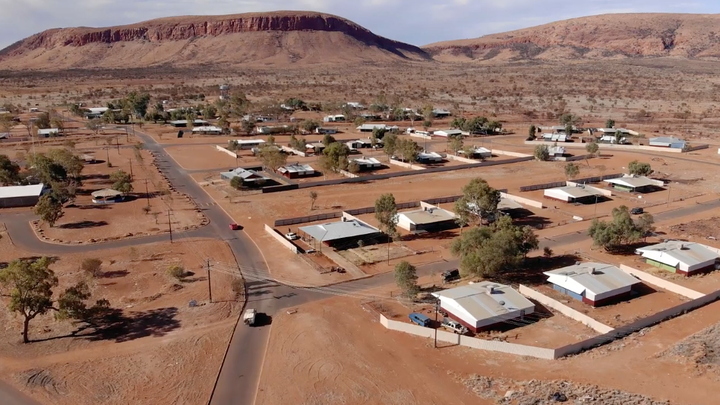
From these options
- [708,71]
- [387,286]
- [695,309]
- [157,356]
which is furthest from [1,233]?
[708,71]

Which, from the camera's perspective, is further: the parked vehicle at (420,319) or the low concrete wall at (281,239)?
the low concrete wall at (281,239)

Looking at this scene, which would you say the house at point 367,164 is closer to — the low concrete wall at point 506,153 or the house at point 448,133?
the low concrete wall at point 506,153

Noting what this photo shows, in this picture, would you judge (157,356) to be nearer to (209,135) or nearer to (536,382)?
(536,382)

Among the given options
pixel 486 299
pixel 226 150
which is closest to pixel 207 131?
pixel 226 150

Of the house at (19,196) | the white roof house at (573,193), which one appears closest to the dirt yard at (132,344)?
the house at (19,196)

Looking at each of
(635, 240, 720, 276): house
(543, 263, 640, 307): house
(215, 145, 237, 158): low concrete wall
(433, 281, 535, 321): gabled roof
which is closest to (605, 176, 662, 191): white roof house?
(635, 240, 720, 276): house

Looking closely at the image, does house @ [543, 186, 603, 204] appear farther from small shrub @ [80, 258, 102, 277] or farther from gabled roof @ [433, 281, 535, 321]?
small shrub @ [80, 258, 102, 277]
